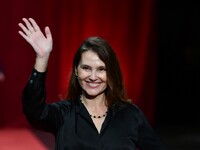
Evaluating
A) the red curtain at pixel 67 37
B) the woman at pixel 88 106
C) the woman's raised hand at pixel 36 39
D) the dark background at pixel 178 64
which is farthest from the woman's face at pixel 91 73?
the dark background at pixel 178 64

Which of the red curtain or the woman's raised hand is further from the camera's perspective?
the red curtain

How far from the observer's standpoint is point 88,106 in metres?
1.69

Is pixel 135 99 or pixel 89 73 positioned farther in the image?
pixel 135 99

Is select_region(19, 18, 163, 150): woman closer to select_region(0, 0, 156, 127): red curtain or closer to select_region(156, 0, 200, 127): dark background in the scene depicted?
select_region(0, 0, 156, 127): red curtain

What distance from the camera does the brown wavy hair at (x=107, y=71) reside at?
1.64 m

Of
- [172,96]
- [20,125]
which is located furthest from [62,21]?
[172,96]

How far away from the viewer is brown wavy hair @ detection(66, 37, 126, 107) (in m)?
1.64

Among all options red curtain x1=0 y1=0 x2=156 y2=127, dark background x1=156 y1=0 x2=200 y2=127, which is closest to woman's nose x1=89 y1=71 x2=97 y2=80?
red curtain x1=0 y1=0 x2=156 y2=127

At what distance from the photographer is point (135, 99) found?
5.06m

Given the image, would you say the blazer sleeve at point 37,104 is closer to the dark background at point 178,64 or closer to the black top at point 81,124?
the black top at point 81,124

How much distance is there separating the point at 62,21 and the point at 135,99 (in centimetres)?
121

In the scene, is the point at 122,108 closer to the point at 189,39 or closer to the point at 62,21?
the point at 62,21

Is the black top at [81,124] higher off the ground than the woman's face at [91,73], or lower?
lower

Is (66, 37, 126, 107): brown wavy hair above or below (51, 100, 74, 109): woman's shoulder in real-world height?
above
